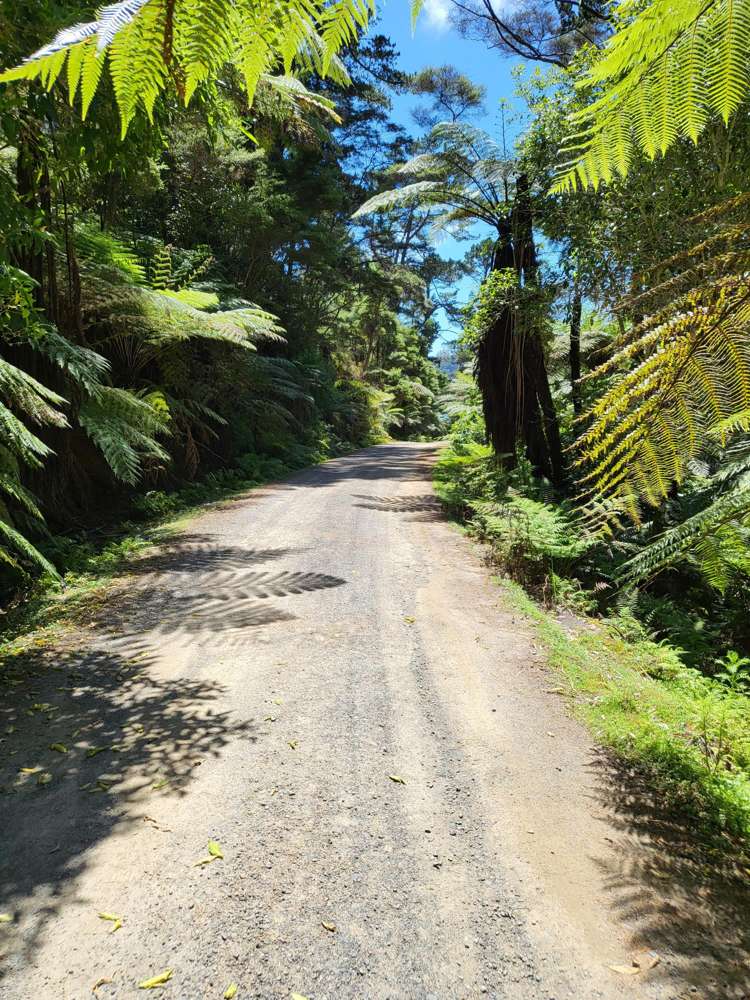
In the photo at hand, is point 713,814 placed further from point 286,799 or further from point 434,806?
point 286,799

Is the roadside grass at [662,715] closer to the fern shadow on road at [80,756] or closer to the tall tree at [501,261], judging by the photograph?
the fern shadow on road at [80,756]

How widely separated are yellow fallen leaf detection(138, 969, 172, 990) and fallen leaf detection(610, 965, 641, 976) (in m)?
1.52

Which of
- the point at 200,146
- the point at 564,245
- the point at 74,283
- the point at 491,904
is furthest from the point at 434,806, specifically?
the point at 200,146

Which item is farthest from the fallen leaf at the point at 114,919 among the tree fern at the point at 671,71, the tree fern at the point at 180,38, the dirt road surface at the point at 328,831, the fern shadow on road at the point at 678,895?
the tree fern at the point at 671,71

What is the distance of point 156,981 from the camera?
181 cm

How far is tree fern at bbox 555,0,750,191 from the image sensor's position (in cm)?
109

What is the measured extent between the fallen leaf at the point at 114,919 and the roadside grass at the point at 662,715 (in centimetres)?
256

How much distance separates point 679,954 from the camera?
1.98 meters

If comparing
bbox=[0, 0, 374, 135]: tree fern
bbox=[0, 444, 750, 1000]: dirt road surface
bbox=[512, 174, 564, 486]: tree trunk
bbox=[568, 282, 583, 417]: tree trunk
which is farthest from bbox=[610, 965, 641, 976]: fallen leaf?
bbox=[512, 174, 564, 486]: tree trunk

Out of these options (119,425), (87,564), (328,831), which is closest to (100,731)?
(328,831)

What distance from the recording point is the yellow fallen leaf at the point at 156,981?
1.79m

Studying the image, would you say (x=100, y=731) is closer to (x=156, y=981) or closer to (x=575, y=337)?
(x=156, y=981)

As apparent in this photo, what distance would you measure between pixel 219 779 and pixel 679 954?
2065 mm

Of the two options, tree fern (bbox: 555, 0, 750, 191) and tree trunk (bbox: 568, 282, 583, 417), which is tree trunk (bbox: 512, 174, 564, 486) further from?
tree fern (bbox: 555, 0, 750, 191)
